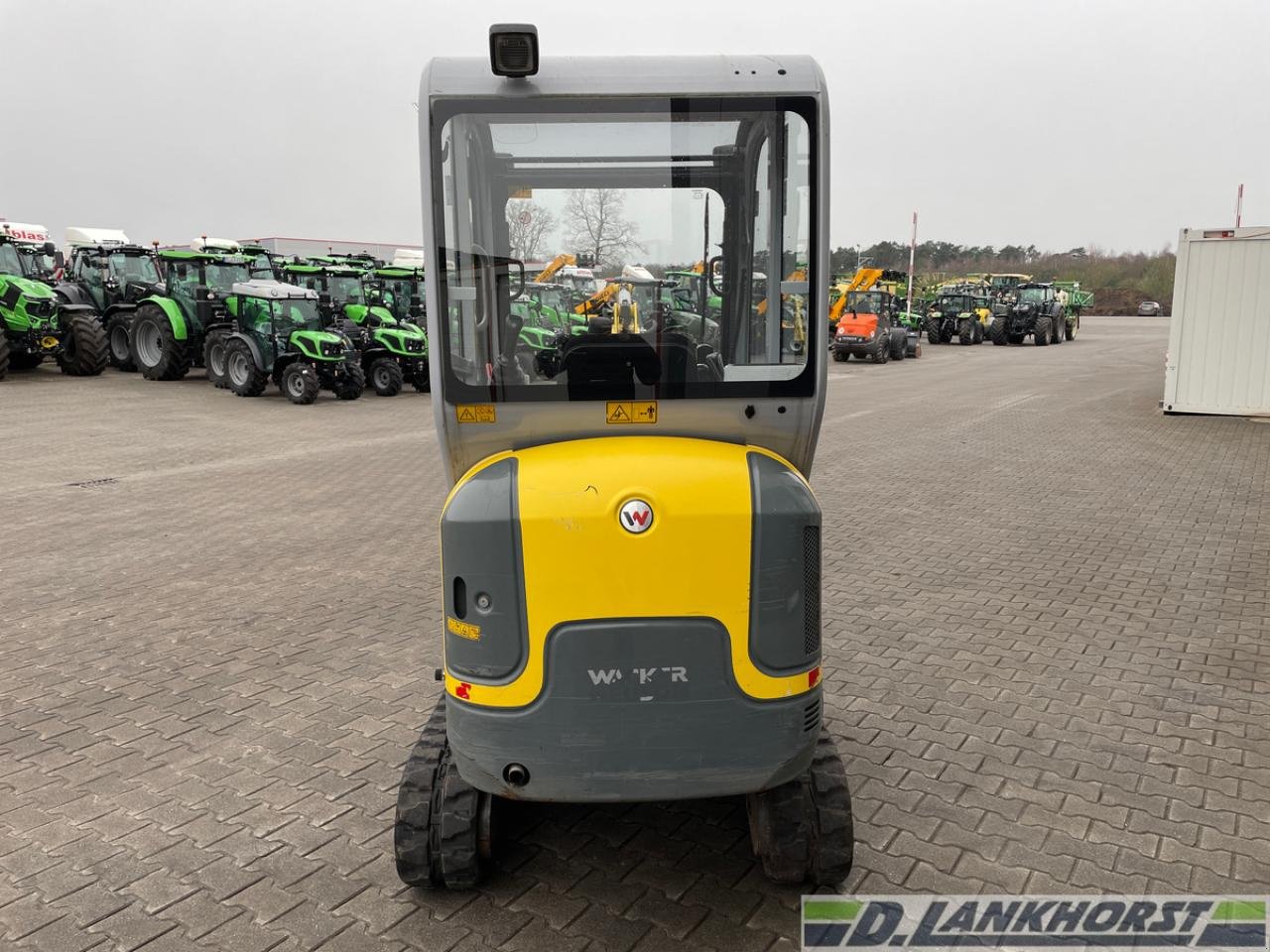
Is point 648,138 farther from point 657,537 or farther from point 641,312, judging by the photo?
point 657,537

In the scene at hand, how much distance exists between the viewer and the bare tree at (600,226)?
3398 millimetres

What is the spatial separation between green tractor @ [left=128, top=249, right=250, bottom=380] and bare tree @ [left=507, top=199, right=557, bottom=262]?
1730 cm

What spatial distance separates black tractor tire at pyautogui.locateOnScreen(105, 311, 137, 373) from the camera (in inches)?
816

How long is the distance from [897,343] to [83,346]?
20.8m

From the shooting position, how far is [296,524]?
8555mm

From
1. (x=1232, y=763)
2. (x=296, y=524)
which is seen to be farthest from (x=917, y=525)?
(x=296, y=524)

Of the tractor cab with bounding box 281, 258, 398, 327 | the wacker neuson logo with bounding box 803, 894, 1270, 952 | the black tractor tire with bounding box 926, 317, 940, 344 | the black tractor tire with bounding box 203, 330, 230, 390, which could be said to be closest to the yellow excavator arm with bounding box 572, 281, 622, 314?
the wacker neuson logo with bounding box 803, 894, 1270, 952

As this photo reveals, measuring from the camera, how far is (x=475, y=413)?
3.23 metres

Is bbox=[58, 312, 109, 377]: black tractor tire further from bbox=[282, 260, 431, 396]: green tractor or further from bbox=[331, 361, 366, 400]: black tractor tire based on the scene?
bbox=[331, 361, 366, 400]: black tractor tire

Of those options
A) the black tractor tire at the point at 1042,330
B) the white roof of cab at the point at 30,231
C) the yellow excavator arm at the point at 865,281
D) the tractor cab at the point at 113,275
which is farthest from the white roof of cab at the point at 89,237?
the black tractor tire at the point at 1042,330

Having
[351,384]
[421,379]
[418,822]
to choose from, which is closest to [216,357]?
[351,384]

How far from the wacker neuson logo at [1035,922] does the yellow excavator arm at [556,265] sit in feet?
7.37

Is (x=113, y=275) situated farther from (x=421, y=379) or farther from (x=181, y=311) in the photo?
(x=421, y=379)

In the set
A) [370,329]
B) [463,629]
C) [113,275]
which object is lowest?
[463,629]
